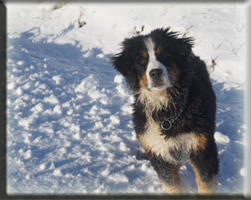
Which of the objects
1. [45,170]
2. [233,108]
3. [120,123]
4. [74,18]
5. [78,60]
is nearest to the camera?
[45,170]

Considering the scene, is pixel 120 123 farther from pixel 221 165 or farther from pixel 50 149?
pixel 221 165

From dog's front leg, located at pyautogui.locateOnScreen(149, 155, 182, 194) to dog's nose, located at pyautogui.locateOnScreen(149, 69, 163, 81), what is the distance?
980 mm

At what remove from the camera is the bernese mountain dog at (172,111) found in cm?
254

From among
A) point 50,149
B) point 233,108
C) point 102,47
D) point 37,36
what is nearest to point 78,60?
point 102,47

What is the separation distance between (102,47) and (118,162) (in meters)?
4.13

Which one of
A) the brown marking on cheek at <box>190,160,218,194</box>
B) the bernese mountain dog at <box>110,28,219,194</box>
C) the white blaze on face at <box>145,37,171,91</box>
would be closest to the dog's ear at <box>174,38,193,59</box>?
the bernese mountain dog at <box>110,28,219,194</box>

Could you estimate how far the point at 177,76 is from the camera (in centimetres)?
263

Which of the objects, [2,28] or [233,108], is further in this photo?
[2,28]

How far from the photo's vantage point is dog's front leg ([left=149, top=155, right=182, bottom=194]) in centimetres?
269

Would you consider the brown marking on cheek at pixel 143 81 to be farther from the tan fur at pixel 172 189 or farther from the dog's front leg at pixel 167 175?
the tan fur at pixel 172 189

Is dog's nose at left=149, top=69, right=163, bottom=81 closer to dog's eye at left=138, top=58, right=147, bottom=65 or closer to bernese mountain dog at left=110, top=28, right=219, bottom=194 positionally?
bernese mountain dog at left=110, top=28, right=219, bottom=194

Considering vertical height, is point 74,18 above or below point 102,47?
above

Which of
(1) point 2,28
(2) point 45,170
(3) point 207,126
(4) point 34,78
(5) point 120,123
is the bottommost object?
(2) point 45,170

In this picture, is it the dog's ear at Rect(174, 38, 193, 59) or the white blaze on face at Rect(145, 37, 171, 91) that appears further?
the dog's ear at Rect(174, 38, 193, 59)
